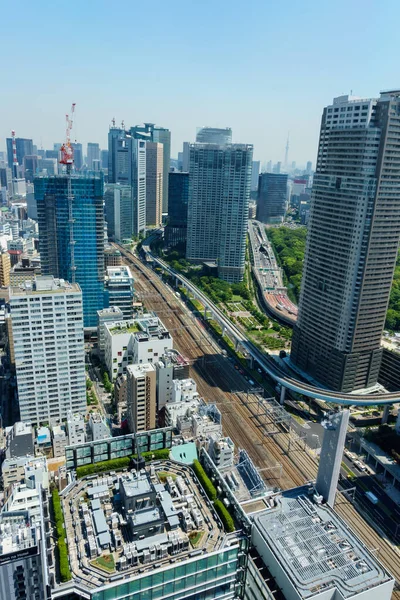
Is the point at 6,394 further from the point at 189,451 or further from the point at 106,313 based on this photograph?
the point at 189,451

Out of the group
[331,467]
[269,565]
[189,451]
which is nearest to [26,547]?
[189,451]

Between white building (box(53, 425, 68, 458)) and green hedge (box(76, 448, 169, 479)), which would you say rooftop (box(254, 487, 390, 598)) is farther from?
white building (box(53, 425, 68, 458))

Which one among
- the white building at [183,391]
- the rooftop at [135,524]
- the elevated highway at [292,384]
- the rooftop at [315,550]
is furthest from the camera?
the elevated highway at [292,384]

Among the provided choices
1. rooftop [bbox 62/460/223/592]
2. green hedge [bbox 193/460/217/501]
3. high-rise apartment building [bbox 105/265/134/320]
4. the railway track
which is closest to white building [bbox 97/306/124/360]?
high-rise apartment building [bbox 105/265/134/320]

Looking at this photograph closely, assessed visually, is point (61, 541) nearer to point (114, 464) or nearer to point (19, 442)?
point (114, 464)

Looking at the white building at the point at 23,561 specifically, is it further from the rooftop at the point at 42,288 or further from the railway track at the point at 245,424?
the rooftop at the point at 42,288

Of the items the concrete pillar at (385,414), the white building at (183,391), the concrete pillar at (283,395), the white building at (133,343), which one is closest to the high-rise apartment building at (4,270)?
the white building at (133,343)
